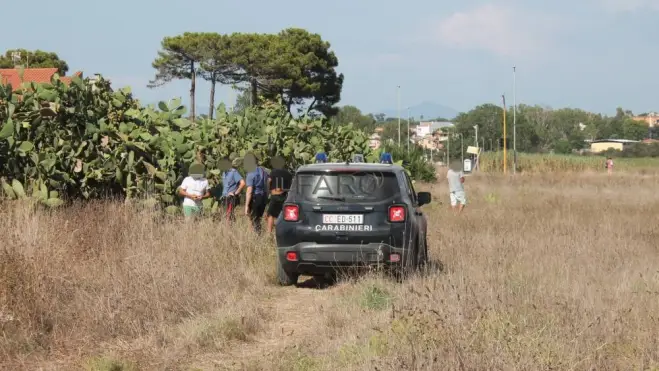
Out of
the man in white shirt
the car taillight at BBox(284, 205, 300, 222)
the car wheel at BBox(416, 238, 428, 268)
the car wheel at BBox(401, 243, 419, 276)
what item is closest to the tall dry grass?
the man in white shirt

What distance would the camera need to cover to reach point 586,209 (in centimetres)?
2339

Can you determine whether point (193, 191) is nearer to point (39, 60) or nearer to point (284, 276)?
point (284, 276)

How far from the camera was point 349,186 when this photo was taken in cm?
1064

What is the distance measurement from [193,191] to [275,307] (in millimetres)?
5566

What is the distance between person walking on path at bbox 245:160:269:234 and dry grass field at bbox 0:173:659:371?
2362 mm

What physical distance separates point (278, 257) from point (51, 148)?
545 centimetres

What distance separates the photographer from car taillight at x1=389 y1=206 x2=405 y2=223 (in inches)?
411

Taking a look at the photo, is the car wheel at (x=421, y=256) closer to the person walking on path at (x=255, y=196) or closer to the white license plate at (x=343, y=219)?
the white license plate at (x=343, y=219)

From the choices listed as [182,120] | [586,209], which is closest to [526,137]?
[586,209]

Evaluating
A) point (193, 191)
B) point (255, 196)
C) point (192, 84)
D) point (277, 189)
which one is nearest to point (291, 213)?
point (193, 191)

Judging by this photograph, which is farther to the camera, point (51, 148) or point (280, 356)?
point (51, 148)

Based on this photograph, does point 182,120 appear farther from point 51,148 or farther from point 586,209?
point 586,209

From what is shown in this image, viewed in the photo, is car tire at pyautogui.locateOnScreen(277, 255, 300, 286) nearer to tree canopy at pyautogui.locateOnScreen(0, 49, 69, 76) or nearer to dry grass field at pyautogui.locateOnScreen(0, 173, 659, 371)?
dry grass field at pyautogui.locateOnScreen(0, 173, 659, 371)

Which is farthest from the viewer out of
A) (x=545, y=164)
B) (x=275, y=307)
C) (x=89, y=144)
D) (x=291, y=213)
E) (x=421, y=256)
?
(x=545, y=164)
